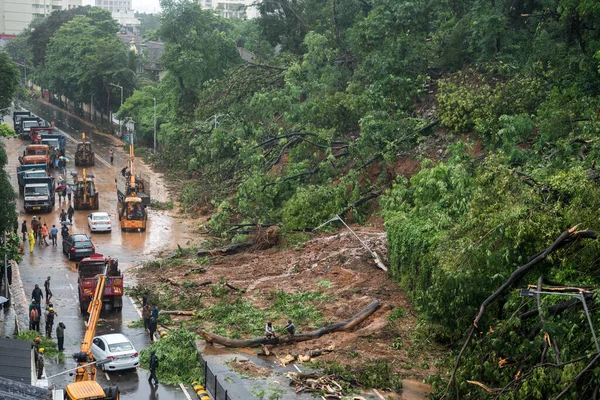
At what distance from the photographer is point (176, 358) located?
2838cm

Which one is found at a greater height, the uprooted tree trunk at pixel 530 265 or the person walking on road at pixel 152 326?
the uprooted tree trunk at pixel 530 265

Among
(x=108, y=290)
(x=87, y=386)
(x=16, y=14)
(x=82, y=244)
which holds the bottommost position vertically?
(x=82, y=244)

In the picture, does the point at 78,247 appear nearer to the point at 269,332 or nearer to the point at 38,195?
the point at 38,195

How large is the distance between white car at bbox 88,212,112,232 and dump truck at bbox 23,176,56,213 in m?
4.79

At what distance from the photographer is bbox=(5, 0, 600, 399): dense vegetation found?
23.5 m

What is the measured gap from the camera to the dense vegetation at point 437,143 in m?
23.5

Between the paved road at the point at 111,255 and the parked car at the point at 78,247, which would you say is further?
the parked car at the point at 78,247

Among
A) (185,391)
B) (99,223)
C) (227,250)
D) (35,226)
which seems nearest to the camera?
(185,391)

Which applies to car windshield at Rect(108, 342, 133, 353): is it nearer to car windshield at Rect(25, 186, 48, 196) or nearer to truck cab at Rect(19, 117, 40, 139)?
car windshield at Rect(25, 186, 48, 196)

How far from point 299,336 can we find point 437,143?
55.8 ft

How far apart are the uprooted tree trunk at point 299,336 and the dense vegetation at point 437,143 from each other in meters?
2.07

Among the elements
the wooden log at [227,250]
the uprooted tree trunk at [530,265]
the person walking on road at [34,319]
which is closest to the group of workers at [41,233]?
the wooden log at [227,250]

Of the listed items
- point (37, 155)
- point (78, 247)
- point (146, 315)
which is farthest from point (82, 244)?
point (37, 155)

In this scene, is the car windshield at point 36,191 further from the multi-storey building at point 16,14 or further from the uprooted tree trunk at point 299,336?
the multi-storey building at point 16,14
